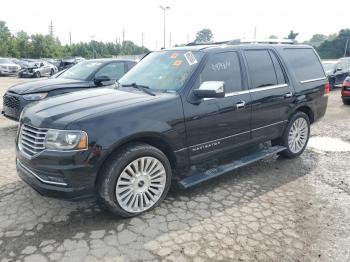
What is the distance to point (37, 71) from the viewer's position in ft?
85.6

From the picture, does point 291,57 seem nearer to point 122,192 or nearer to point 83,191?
point 122,192

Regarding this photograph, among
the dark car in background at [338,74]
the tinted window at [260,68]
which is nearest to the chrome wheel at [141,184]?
the tinted window at [260,68]

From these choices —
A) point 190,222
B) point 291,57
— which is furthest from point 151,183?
point 291,57

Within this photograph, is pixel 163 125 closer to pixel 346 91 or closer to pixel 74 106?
pixel 74 106

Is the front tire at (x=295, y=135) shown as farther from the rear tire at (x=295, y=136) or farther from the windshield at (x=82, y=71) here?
the windshield at (x=82, y=71)

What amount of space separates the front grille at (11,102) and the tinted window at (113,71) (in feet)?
6.13

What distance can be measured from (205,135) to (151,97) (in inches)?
33.1

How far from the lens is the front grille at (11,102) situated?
272 inches

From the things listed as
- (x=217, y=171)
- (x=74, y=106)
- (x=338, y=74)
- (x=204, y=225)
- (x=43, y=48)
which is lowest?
(x=204, y=225)

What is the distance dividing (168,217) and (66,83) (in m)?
4.77

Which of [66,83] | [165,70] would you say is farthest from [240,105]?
[66,83]

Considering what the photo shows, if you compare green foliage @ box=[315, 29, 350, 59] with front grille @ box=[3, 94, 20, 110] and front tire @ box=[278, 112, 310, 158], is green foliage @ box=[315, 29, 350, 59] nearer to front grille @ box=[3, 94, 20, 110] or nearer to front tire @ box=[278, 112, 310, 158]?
front tire @ box=[278, 112, 310, 158]

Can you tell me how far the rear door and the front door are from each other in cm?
19

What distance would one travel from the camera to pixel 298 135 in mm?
5773
